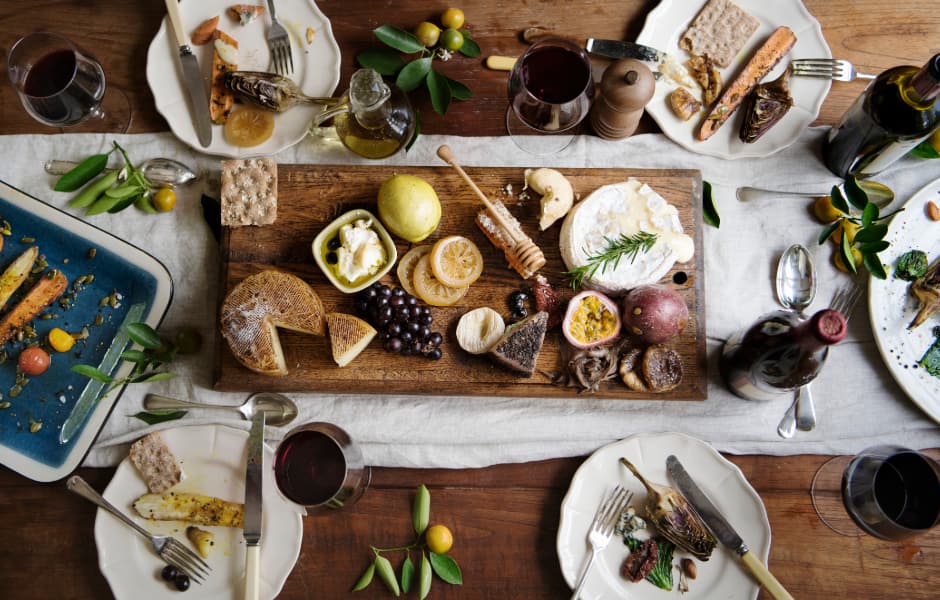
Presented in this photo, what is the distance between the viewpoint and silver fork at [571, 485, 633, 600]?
6.14 feet

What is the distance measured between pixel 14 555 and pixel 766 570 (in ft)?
7.43

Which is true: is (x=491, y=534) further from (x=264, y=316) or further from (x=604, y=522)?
(x=264, y=316)

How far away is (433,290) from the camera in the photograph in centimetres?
194

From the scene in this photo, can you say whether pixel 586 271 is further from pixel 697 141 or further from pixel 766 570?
pixel 766 570

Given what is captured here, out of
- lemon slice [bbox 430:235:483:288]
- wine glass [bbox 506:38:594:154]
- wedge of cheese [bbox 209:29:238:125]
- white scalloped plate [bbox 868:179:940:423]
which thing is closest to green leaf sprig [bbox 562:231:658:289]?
lemon slice [bbox 430:235:483:288]

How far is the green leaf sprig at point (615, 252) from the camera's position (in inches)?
73.4

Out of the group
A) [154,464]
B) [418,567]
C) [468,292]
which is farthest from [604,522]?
[154,464]

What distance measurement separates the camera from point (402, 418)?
6.54 feet

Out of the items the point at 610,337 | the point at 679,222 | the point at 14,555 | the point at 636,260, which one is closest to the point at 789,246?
the point at 679,222

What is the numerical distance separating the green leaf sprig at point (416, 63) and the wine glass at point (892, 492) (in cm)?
163

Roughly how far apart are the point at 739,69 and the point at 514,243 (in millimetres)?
964

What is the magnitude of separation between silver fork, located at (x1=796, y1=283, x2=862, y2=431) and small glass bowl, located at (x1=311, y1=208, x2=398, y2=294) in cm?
132

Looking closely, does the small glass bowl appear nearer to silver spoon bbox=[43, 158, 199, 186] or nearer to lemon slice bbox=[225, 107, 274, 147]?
lemon slice bbox=[225, 107, 274, 147]

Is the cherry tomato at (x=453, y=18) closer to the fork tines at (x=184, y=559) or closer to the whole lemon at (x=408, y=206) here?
the whole lemon at (x=408, y=206)
